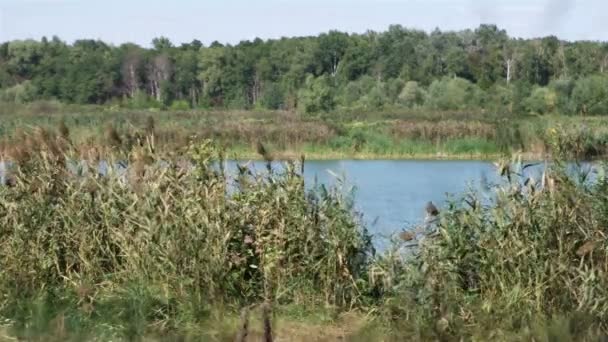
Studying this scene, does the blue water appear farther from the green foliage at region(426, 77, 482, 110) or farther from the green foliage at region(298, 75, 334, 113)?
the green foliage at region(298, 75, 334, 113)

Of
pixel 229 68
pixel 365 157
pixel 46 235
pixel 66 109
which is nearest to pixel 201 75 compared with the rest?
pixel 229 68

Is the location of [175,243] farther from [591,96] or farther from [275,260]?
[591,96]

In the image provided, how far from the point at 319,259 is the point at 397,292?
971 mm

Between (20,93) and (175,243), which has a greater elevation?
(20,93)

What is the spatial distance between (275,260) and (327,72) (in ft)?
228

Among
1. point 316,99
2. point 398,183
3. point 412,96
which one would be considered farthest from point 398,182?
point 412,96

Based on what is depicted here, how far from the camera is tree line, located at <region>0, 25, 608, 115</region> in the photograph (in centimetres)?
5206

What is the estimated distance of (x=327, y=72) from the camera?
78.0m

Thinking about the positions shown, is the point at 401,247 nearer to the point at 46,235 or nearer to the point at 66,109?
the point at 46,235

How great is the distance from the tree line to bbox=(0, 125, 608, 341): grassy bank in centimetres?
3195

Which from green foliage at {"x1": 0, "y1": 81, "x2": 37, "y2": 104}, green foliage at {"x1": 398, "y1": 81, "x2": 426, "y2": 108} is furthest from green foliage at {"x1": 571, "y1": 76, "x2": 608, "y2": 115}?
green foliage at {"x1": 0, "y1": 81, "x2": 37, "y2": 104}

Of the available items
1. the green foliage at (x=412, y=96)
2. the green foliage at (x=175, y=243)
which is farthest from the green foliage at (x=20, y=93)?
the green foliage at (x=175, y=243)

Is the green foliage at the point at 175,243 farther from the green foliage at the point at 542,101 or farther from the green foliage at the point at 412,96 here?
the green foliage at the point at 412,96

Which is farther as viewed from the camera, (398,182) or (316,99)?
(316,99)
